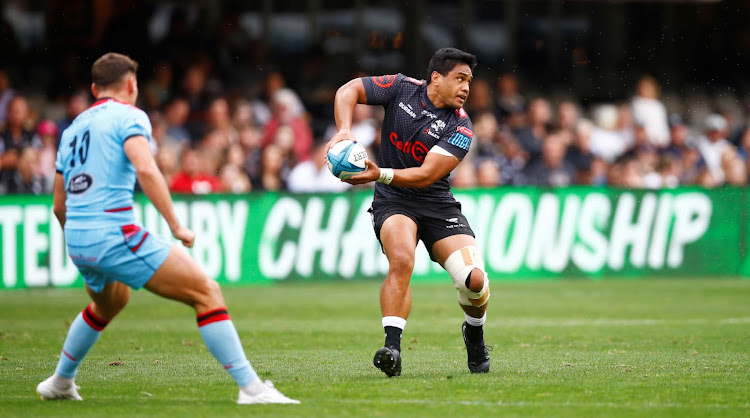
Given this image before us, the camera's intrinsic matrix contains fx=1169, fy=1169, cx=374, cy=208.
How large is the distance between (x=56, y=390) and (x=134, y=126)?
1757 millimetres

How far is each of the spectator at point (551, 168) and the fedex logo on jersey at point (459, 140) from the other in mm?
11325

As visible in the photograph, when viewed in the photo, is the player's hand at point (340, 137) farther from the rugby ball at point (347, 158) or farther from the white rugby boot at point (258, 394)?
the white rugby boot at point (258, 394)

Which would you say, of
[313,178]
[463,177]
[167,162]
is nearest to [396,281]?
[167,162]

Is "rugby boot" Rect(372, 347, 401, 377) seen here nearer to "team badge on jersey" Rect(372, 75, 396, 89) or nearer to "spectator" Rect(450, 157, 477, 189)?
"team badge on jersey" Rect(372, 75, 396, 89)

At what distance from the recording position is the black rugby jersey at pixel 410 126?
344 inches

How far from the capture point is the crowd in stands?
1773 cm

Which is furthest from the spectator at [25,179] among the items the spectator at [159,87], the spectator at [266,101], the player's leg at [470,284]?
the player's leg at [470,284]

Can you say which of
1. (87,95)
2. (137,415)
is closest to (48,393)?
(137,415)

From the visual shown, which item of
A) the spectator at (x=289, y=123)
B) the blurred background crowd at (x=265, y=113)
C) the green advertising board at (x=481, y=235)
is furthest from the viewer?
the spectator at (x=289, y=123)

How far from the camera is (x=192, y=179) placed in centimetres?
1772

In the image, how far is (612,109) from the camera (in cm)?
2247

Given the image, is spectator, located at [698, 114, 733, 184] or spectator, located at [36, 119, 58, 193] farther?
spectator, located at [698, 114, 733, 184]

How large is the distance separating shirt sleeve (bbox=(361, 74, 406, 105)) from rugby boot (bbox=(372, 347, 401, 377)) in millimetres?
1961

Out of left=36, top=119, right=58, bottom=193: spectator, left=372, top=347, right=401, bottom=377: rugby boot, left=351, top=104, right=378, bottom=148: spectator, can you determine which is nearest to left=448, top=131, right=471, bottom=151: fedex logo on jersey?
left=372, top=347, right=401, bottom=377: rugby boot
